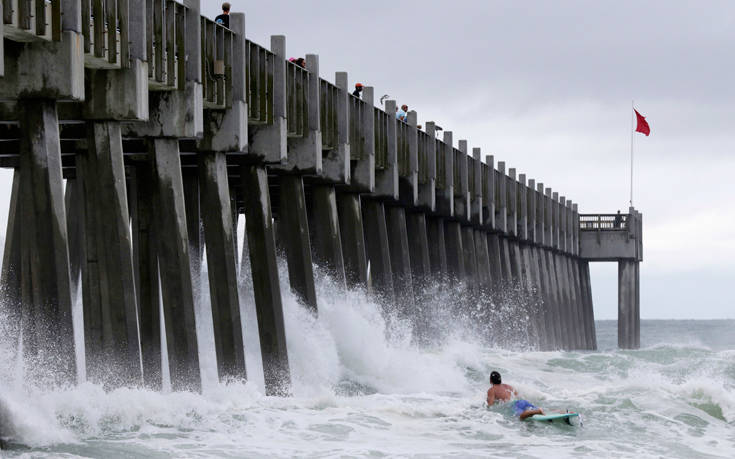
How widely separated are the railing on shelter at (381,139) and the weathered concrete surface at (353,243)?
207 centimetres

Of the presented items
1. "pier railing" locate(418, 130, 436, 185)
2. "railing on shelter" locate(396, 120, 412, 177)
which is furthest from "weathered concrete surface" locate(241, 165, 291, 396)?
"pier railing" locate(418, 130, 436, 185)

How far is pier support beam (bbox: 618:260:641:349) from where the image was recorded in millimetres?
63625

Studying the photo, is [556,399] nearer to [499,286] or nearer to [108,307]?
[108,307]

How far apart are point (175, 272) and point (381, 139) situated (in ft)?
46.0

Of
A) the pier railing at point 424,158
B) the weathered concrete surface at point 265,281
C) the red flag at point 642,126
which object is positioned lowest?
the weathered concrete surface at point 265,281

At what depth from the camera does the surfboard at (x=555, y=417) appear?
22.2 metres

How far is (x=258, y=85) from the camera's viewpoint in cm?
2594

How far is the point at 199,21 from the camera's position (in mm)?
22969

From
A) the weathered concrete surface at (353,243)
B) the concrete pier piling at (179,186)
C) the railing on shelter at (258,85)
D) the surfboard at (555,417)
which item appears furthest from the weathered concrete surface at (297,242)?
the surfboard at (555,417)

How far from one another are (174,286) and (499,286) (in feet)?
91.3

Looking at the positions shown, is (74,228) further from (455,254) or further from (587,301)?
(587,301)

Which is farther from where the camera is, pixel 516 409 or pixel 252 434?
pixel 516 409

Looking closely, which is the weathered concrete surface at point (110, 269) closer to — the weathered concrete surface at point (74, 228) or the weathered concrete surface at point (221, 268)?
the weathered concrete surface at point (221, 268)

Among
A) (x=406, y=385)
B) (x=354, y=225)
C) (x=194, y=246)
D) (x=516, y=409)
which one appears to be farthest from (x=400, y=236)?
(x=516, y=409)
